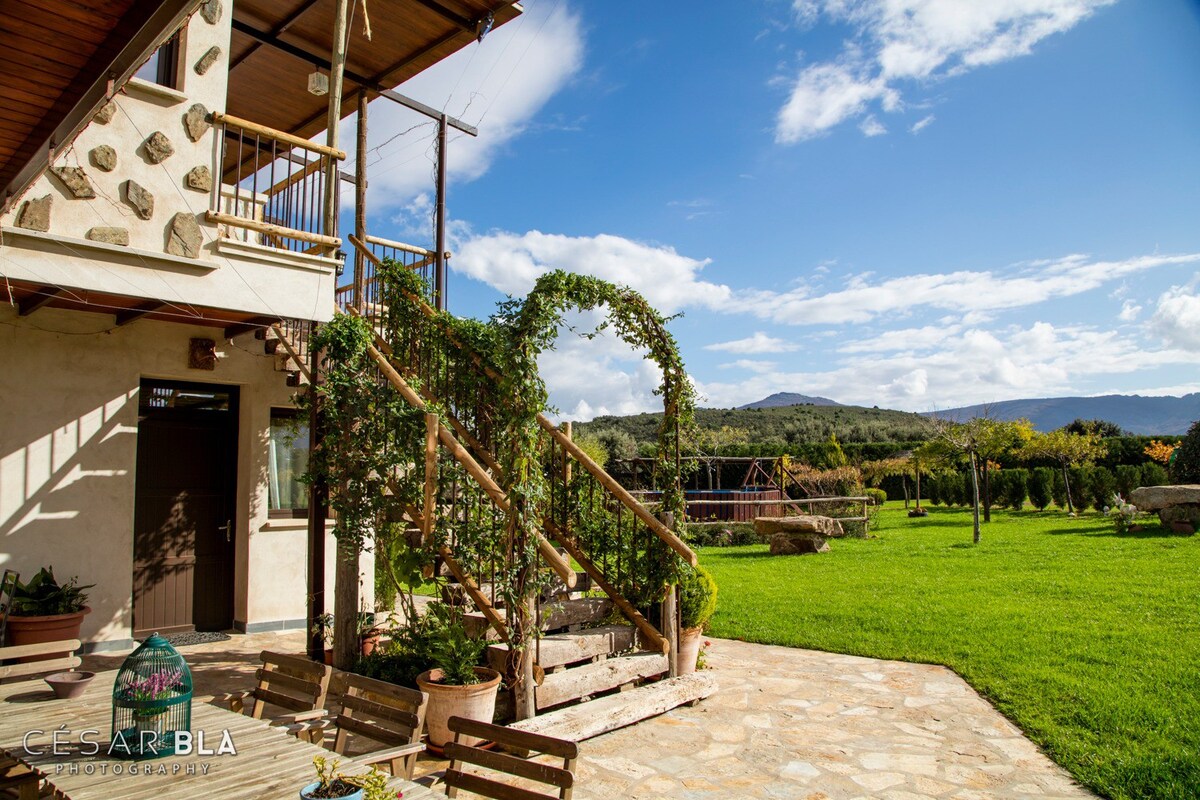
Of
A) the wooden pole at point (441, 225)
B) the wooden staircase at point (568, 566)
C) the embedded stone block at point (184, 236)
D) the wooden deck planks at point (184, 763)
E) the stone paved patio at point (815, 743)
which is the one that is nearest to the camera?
the wooden deck planks at point (184, 763)

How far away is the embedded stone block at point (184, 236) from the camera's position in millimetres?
5383

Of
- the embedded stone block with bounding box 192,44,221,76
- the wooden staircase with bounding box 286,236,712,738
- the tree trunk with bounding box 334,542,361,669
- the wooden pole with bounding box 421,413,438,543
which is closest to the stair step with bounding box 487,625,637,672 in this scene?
the wooden staircase with bounding box 286,236,712,738

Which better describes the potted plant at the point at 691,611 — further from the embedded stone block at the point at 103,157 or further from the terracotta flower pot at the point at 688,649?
the embedded stone block at the point at 103,157

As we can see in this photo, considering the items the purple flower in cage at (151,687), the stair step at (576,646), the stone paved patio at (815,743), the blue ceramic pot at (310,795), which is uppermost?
the purple flower in cage at (151,687)

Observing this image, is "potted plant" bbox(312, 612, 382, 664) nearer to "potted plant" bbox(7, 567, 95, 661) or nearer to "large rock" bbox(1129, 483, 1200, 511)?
"potted plant" bbox(7, 567, 95, 661)

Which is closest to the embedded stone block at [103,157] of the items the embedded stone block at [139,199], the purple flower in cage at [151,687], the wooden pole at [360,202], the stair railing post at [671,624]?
the embedded stone block at [139,199]

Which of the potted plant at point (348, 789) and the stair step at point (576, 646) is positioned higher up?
the potted plant at point (348, 789)

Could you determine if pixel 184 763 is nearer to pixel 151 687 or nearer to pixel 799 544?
pixel 151 687

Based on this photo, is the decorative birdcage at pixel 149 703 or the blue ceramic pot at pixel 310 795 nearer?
the blue ceramic pot at pixel 310 795

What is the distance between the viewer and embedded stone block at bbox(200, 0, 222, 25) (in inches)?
238

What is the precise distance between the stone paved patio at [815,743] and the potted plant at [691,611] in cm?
37

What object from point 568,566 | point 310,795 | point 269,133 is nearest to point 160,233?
point 269,133

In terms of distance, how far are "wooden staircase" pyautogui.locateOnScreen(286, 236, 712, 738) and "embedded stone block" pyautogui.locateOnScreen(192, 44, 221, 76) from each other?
86.5 inches

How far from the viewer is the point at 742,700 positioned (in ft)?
19.1
